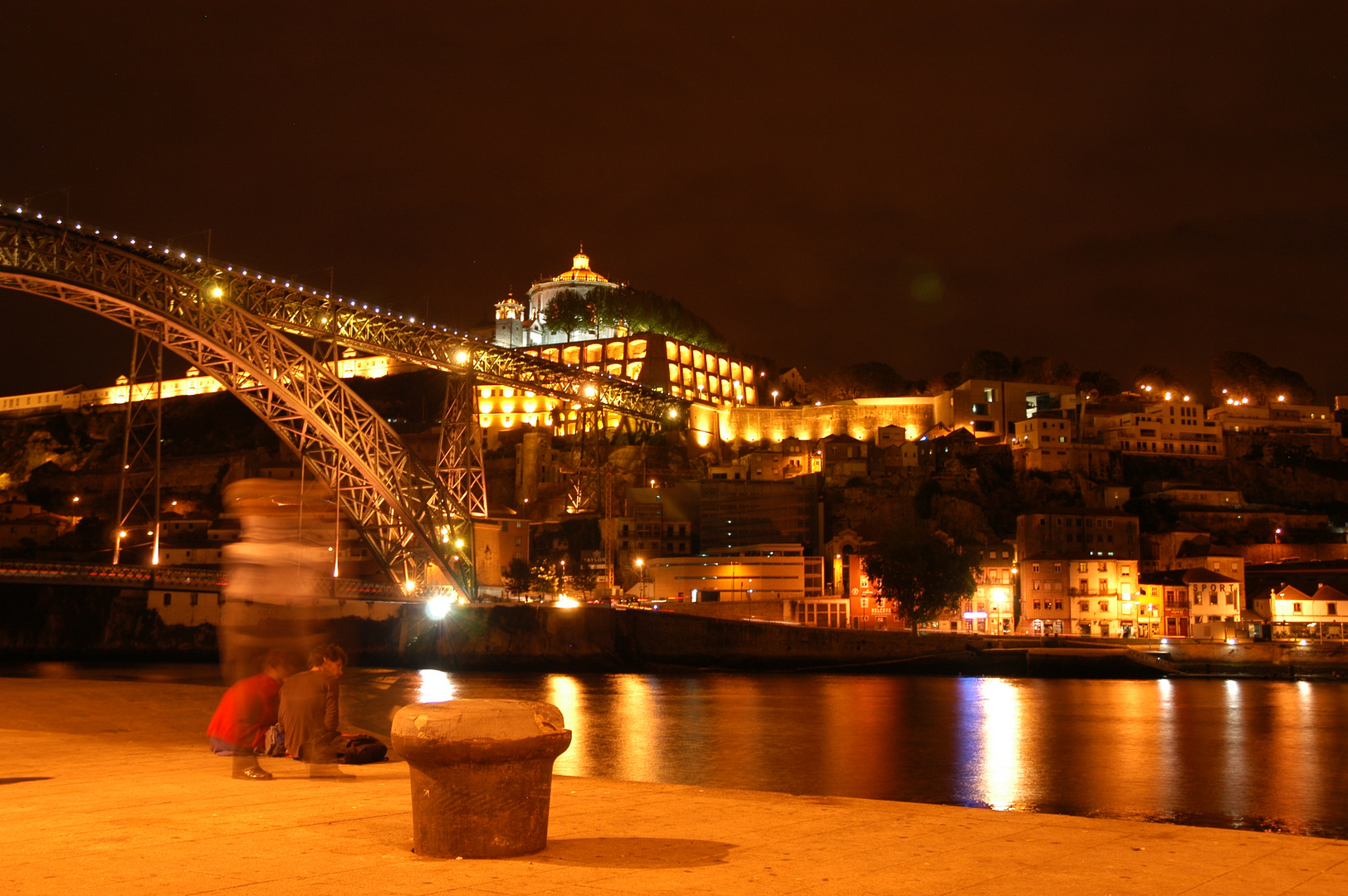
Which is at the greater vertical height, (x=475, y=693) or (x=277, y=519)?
(x=277, y=519)

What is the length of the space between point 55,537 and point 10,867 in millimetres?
68560

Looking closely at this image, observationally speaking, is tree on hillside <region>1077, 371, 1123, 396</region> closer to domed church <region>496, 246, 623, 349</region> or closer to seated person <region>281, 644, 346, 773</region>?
domed church <region>496, 246, 623, 349</region>

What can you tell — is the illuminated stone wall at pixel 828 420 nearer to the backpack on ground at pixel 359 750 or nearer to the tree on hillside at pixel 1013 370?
the tree on hillside at pixel 1013 370

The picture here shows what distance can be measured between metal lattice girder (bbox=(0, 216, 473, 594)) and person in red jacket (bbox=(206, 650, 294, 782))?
73.0 feet

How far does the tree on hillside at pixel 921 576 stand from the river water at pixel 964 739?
1011 centimetres

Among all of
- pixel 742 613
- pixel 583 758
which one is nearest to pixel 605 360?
pixel 742 613

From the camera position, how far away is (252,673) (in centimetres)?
859

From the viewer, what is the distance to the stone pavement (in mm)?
4254

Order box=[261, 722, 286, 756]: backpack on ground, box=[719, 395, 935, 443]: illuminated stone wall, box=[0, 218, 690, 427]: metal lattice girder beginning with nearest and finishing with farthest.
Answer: box=[261, 722, 286, 756]: backpack on ground
box=[0, 218, 690, 427]: metal lattice girder
box=[719, 395, 935, 443]: illuminated stone wall

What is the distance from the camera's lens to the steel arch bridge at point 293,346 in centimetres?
2778

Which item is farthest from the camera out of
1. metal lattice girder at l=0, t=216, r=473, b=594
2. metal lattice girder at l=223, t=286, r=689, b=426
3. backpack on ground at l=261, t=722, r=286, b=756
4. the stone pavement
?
metal lattice girder at l=223, t=286, r=689, b=426

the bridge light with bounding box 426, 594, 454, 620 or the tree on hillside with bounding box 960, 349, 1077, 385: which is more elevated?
the tree on hillside with bounding box 960, 349, 1077, 385

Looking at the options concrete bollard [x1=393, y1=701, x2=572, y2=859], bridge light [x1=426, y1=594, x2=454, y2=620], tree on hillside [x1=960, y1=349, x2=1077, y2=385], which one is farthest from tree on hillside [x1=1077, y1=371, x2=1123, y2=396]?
concrete bollard [x1=393, y1=701, x2=572, y2=859]

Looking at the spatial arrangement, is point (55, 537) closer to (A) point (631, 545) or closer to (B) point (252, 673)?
(A) point (631, 545)
